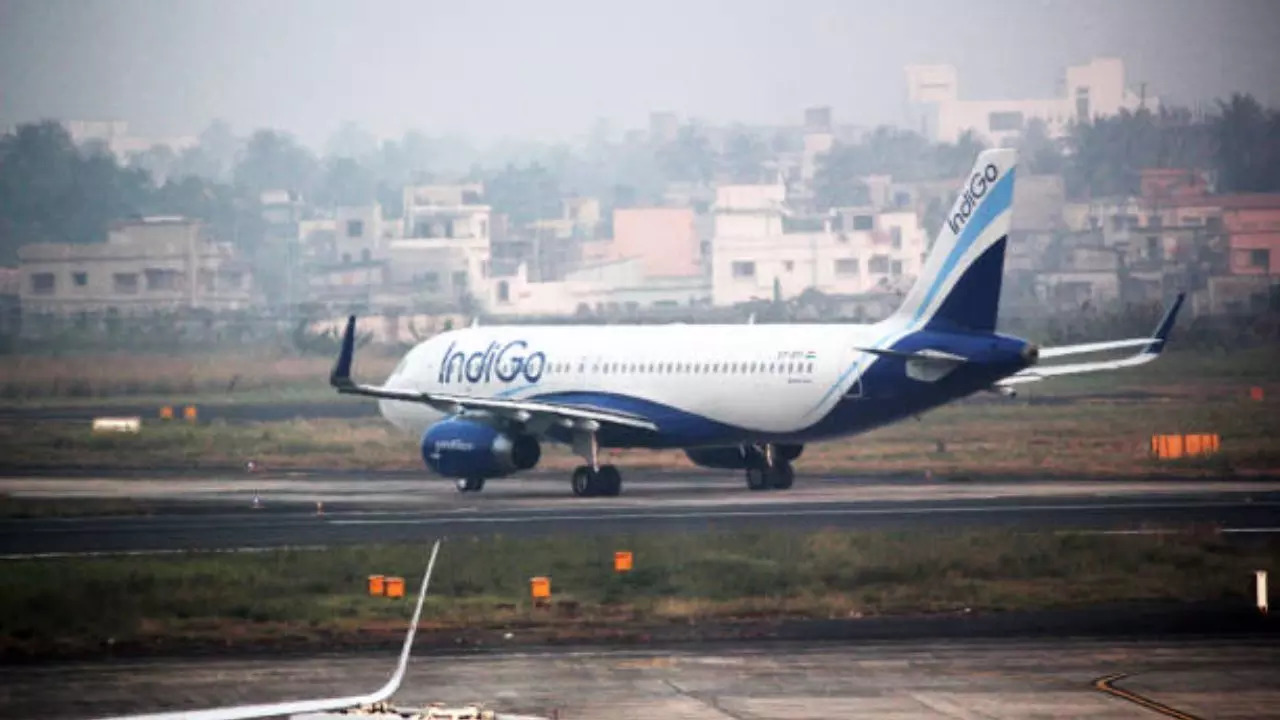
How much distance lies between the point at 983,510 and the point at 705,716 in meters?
23.7

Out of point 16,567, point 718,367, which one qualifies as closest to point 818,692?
point 16,567

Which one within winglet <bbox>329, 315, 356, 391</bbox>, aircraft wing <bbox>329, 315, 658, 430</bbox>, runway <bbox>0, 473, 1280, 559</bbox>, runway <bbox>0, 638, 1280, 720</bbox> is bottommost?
runway <bbox>0, 638, 1280, 720</bbox>

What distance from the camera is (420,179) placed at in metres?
161

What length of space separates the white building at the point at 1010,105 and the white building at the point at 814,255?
7.07 metres

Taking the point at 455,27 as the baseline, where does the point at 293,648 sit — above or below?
below

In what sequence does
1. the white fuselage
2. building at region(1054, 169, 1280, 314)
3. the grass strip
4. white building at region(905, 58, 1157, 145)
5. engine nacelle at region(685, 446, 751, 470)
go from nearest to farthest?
the grass strip, the white fuselage, engine nacelle at region(685, 446, 751, 470), building at region(1054, 169, 1280, 314), white building at region(905, 58, 1157, 145)

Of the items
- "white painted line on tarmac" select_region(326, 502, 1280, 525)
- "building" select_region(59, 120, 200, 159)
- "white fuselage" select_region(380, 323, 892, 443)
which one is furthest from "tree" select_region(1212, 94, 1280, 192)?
"white painted line on tarmac" select_region(326, 502, 1280, 525)

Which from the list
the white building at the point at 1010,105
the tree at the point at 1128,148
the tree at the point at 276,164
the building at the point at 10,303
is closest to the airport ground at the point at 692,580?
the building at the point at 10,303

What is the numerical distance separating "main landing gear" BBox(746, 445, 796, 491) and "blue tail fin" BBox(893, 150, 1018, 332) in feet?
18.3

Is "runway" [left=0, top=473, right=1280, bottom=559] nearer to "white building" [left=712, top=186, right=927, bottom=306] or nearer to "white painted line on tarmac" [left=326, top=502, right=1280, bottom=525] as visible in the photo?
"white painted line on tarmac" [left=326, top=502, right=1280, bottom=525]

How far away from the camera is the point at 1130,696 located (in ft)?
87.1

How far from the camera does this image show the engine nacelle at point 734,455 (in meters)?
57.7

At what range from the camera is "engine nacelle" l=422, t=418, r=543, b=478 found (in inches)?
2221

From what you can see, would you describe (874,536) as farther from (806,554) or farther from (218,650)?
(218,650)
